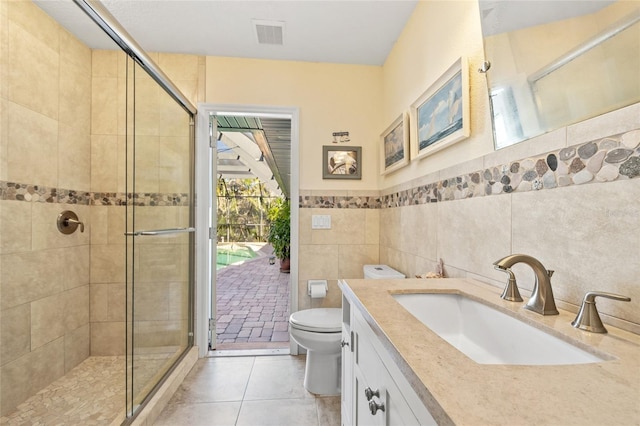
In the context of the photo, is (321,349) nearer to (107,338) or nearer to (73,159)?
(107,338)

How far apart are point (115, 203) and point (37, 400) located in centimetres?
131

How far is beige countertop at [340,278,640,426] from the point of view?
1.19 ft

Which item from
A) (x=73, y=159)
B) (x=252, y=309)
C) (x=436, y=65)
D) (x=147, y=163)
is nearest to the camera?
(x=436, y=65)

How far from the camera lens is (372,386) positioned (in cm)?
81

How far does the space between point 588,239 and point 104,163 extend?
2.86 meters

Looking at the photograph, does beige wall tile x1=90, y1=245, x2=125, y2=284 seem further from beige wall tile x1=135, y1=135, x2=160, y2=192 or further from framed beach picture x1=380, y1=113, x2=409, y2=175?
framed beach picture x1=380, y1=113, x2=409, y2=175

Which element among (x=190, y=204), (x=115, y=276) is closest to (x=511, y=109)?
(x=190, y=204)

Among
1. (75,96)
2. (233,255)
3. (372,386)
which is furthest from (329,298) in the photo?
(233,255)

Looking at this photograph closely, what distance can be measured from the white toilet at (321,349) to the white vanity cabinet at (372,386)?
0.49 m

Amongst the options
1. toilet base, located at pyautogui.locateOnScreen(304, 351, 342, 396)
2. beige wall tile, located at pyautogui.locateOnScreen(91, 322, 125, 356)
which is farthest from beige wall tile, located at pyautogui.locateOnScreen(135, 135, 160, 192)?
toilet base, located at pyautogui.locateOnScreen(304, 351, 342, 396)

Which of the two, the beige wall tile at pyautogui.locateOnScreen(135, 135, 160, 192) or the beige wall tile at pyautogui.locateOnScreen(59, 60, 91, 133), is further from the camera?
the beige wall tile at pyautogui.locateOnScreen(59, 60, 91, 133)

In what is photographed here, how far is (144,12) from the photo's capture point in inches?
72.6

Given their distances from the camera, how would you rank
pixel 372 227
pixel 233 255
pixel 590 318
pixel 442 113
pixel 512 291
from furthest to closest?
1. pixel 233 255
2. pixel 372 227
3. pixel 442 113
4. pixel 512 291
5. pixel 590 318

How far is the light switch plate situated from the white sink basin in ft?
4.52
